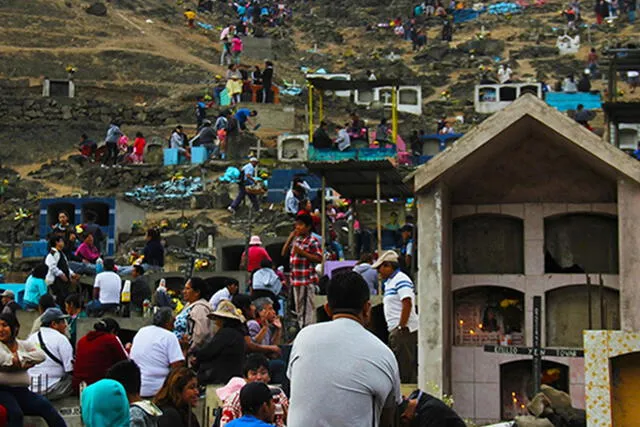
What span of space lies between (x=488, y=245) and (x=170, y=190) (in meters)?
22.4

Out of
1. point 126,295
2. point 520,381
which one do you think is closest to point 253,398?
A: point 520,381

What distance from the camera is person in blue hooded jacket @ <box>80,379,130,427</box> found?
1086 centimetres

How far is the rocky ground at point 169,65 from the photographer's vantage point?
Result: 42000 mm

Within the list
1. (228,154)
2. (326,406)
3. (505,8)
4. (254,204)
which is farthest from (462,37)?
(326,406)

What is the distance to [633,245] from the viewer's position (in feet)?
55.2

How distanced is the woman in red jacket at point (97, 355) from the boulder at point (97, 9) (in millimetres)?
56771

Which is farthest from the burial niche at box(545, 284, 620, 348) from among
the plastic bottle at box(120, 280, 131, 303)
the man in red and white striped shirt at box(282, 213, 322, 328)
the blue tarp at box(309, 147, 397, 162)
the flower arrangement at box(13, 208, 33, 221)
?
the flower arrangement at box(13, 208, 33, 221)

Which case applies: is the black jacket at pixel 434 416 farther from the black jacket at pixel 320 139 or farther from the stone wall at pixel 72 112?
the stone wall at pixel 72 112

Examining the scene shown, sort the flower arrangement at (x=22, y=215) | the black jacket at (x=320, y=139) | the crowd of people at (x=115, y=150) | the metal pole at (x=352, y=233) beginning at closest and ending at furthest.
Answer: the metal pole at (x=352, y=233) → the black jacket at (x=320, y=139) → the flower arrangement at (x=22, y=215) → the crowd of people at (x=115, y=150)

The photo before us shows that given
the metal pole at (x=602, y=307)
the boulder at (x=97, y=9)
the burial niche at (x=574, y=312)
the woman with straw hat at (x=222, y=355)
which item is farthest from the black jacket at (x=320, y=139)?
the boulder at (x=97, y=9)

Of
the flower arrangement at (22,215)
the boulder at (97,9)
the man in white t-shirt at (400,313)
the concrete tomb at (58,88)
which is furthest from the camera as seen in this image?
the boulder at (97,9)

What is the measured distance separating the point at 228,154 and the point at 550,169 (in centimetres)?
2477

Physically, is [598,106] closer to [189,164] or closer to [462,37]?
[189,164]

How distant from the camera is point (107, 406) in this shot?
10.9 metres
